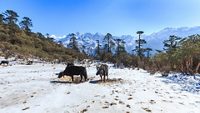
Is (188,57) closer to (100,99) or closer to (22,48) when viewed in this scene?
(100,99)

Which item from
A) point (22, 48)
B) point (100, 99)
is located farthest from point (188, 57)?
point (22, 48)

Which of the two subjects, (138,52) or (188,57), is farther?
(138,52)

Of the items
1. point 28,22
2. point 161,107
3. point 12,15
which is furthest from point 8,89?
point 28,22

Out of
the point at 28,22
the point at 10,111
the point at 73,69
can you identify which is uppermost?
the point at 28,22

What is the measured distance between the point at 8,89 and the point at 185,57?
929 inches

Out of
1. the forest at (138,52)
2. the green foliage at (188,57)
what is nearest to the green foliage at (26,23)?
the forest at (138,52)

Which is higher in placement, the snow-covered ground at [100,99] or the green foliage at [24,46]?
the green foliage at [24,46]

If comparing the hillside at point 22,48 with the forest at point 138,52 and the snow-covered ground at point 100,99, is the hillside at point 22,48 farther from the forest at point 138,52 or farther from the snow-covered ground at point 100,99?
the snow-covered ground at point 100,99

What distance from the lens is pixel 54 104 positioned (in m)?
20.3

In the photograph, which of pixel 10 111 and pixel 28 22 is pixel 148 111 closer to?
pixel 10 111

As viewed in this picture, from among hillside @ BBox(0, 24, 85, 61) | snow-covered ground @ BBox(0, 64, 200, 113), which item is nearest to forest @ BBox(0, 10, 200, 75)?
hillside @ BBox(0, 24, 85, 61)

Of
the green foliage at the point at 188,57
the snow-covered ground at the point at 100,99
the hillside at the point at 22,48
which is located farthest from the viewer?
the hillside at the point at 22,48

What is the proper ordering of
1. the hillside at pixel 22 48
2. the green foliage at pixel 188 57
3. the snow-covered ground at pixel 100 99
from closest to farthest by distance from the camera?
the snow-covered ground at pixel 100 99 < the green foliage at pixel 188 57 < the hillside at pixel 22 48

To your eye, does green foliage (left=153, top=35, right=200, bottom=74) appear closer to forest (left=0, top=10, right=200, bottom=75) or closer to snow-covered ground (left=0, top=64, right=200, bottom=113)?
forest (left=0, top=10, right=200, bottom=75)
